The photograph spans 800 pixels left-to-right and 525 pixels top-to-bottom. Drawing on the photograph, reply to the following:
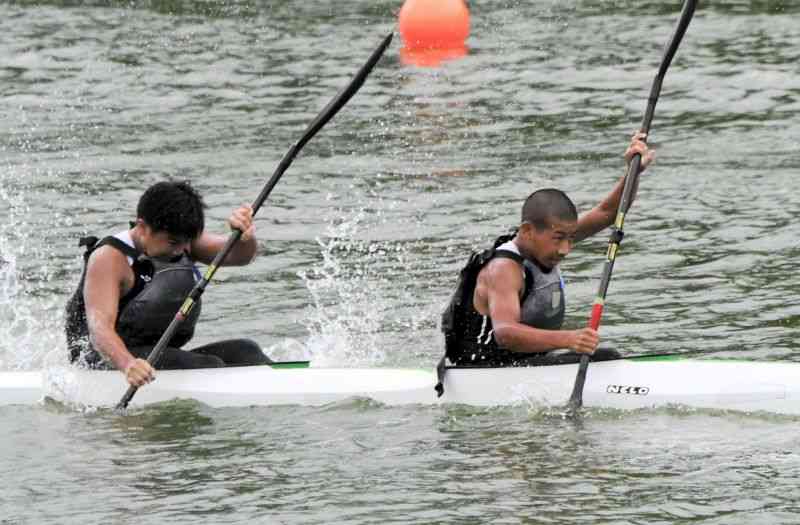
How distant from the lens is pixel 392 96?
17.5m

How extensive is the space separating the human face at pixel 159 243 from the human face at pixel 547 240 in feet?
5.40

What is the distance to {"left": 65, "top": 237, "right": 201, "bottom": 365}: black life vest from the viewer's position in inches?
322

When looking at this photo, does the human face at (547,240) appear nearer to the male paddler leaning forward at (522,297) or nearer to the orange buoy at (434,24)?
the male paddler leaning forward at (522,297)

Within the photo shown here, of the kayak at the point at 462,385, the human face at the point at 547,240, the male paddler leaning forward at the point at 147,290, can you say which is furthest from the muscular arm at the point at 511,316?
the male paddler leaning forward at the point at 147,290

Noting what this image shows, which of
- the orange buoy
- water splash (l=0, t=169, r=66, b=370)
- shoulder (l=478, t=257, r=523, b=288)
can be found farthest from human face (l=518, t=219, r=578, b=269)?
the orange buoy

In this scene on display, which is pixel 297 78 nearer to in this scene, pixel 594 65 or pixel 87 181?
pixel 594 65

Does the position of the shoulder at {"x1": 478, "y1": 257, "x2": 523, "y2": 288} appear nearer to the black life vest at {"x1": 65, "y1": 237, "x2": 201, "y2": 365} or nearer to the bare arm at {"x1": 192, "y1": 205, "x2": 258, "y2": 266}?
the bare arm at {"x1": 192, "y1": 205, "x2": 258, "y2": 266}

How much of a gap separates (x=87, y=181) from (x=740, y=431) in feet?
25.8

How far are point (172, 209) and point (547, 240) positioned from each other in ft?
5.78

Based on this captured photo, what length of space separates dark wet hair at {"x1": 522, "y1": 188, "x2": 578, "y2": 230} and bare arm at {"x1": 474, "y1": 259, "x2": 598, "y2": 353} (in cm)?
22

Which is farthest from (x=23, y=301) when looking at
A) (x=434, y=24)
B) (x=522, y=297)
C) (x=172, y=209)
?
(x=434, y=24)

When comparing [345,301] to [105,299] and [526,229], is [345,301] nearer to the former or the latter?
[105,299]

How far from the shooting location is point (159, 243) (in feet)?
26.6

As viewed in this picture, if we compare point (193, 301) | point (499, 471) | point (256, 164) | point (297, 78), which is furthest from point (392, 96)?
point (499, 471)
